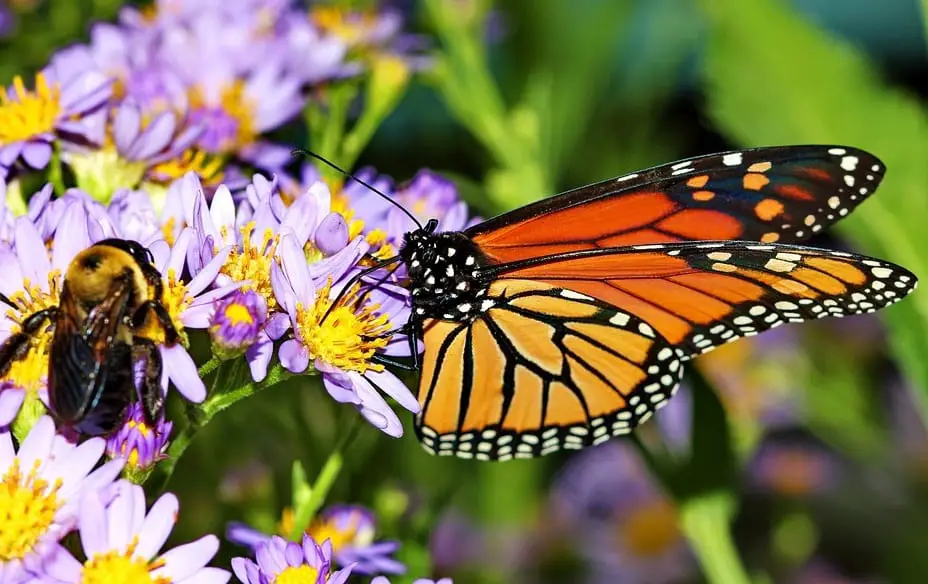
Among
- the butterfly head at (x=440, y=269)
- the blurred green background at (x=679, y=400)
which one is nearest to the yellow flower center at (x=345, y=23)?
the blurred green background at (x=679, y=400)

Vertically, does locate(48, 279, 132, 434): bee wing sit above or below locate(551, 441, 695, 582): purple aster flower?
above

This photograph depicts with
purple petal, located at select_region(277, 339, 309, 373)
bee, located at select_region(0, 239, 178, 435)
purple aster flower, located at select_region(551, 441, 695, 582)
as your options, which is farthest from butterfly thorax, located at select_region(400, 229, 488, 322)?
purple aster flower, located at select_region(551, 441, 695, 582)

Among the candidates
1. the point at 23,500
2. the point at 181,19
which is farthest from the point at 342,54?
the point at 23,500

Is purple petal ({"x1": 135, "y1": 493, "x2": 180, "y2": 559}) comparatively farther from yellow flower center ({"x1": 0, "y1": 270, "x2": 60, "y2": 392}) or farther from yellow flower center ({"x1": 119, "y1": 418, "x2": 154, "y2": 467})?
yellow flower center ({"x1": 0, "y1": 270, "x2": 60, "y2": 392})

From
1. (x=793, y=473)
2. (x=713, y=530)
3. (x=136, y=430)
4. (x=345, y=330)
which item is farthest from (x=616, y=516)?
(x=136, y=430)

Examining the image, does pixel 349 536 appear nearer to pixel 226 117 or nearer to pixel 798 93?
pixel 226 117

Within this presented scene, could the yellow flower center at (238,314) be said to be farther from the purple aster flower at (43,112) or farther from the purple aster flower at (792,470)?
the purple aster flower at (792,470)

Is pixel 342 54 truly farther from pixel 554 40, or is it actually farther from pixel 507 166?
pixel 554 40
